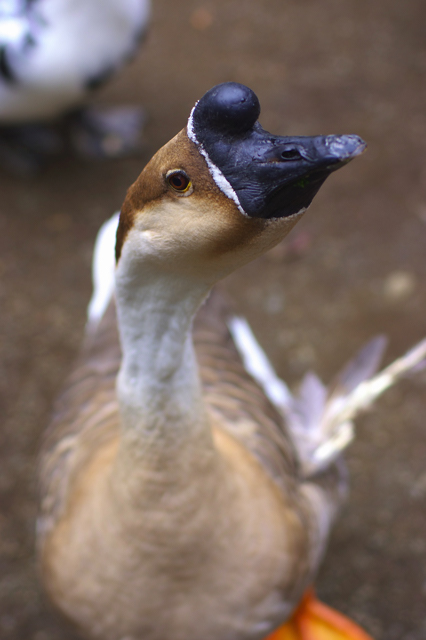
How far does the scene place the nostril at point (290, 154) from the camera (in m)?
0.80

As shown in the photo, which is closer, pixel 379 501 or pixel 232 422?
pixel 232 422

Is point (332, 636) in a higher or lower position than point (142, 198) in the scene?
lower

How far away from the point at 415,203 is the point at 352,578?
2375 mm

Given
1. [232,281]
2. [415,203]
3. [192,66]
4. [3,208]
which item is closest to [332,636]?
[232,281]

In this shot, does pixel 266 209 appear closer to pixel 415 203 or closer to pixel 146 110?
pixel 415 203

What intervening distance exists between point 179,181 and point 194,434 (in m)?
0.68

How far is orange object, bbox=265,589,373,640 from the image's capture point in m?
2.28

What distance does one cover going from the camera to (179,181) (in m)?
0.88

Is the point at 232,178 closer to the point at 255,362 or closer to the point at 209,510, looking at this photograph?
the point at 209,510

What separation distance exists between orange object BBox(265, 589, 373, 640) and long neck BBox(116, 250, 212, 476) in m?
1.28

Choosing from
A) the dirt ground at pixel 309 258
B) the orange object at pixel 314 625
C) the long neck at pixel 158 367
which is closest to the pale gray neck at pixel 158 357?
the long neck at pixel 158 367

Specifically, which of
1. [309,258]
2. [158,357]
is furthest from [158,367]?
[309,258]

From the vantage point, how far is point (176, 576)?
4.95 ft

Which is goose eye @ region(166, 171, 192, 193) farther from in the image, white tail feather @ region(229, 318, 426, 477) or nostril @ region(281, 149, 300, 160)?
white tail feather @ region(229, 318, 426, 477)
